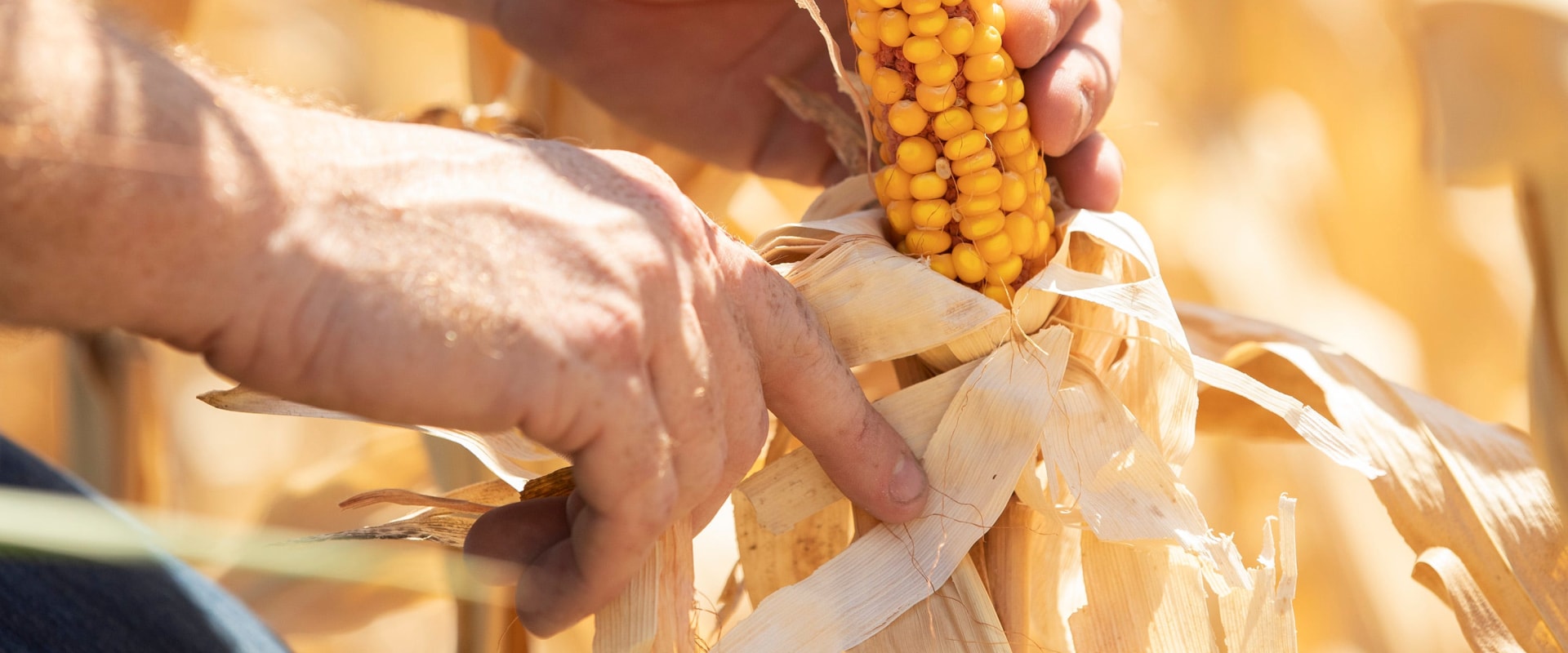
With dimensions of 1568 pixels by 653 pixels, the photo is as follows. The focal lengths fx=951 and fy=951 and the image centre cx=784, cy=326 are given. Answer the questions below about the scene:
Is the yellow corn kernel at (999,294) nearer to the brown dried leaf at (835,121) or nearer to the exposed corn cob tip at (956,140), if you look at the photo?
the exposed corn cob tip at (956,140)

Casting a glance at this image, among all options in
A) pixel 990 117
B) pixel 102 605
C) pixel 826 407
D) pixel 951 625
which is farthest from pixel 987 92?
pixel 102 605

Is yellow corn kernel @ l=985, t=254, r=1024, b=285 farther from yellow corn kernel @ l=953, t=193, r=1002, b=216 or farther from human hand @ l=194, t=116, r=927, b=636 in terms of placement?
human hand @ l=194, t=116, r=927, b=636

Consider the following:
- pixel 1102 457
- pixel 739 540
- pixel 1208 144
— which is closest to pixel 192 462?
pixel 739 540

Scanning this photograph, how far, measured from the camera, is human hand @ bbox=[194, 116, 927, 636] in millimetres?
413

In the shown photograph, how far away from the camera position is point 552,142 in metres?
0.52

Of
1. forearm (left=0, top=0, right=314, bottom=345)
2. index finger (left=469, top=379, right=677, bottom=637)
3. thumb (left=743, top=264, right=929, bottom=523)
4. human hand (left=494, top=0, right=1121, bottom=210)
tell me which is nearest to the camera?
forearm (left=0, top=0, right=314, bottom=345)

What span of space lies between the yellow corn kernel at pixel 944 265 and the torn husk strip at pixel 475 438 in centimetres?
31

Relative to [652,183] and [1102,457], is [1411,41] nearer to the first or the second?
[1102,457]

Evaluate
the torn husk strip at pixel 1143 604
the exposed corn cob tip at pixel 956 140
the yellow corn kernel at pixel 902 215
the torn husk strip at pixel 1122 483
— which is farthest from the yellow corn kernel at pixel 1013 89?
the torn husk strip at pixel 1143 604

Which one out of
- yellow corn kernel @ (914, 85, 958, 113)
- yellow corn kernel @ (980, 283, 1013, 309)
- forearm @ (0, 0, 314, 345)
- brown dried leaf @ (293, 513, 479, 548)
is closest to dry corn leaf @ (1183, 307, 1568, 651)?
yellow corn kernel @ (980, 283, 1013, 309)

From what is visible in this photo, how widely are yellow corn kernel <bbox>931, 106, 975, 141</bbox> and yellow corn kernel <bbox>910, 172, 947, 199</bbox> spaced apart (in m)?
0.03

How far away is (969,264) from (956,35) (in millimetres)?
161

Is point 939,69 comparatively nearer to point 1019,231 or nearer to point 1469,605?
point 1019,231

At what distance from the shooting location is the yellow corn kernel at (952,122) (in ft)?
2.19
